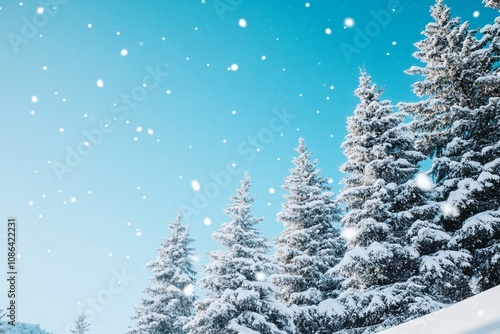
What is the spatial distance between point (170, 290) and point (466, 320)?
58.3 ft

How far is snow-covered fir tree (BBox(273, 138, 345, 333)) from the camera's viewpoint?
46.6 ft

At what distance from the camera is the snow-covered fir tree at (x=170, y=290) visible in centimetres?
1798

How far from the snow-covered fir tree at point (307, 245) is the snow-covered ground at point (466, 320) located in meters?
10.9

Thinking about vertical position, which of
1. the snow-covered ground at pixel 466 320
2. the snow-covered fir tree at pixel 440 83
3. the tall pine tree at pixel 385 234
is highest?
the snow-covered fir tree at pixel 440 83

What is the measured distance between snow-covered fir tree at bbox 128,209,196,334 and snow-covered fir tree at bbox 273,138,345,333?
6.62 meters

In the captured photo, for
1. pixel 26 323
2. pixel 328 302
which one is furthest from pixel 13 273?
pixel 26 323

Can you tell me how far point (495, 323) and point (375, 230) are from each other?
911cm

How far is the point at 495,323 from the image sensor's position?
8.54ft

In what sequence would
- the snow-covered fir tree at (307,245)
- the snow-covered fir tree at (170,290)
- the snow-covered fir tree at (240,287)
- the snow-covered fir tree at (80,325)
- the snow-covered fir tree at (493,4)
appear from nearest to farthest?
the snow-covered fir tree at (493,4) < the snow-covered fir tree at (240,287) < the snow-covered fir tree at (307,245) < the snow-covered fir tree at (170,290) < the snow-covered fir tree at (80,325)

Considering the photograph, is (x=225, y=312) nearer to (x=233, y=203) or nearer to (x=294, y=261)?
(x=294, y=261)

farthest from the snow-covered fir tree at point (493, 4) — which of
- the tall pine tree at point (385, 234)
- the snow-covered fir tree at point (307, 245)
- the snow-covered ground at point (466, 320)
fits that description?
the snow-covered ground at point (466, 320)

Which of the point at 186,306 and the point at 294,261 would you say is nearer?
the point at 294,261

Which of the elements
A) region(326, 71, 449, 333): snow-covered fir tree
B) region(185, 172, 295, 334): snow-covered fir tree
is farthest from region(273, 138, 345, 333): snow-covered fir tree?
region(326, 71, 449, 333): snow-covered fir tree

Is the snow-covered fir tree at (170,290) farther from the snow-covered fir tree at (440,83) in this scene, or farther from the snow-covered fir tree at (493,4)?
the snow-covered fir tree at (493,4)
